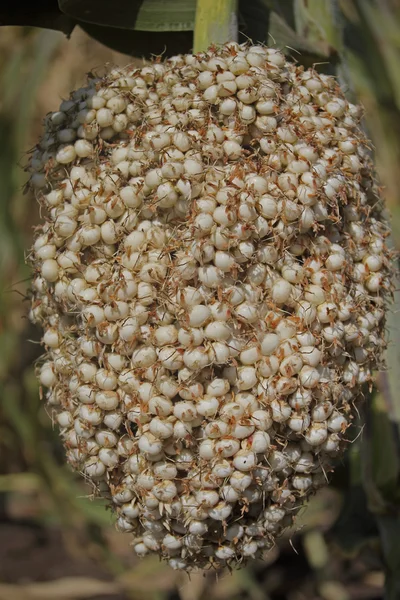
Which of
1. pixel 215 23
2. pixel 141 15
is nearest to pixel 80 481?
pixel 141 15

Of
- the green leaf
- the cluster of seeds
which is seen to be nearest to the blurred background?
the green leaf

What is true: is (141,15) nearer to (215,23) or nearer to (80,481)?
(215,23)

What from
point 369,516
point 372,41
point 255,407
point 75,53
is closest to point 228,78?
point 255,407

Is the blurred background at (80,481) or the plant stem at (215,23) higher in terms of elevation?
the plant stem at (215,23)

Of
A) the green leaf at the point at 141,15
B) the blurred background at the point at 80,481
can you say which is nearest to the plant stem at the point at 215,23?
the blurred background at the point at 80,481

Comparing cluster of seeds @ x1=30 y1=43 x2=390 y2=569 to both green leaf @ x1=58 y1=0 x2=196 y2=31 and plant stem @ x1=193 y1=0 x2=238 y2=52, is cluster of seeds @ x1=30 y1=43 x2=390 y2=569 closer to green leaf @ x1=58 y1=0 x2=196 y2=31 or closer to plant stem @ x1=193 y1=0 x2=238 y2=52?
plant stem @ x1=193 y1=0 x2=238 y2=52

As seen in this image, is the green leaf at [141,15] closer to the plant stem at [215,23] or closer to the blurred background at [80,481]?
the blurred background at [80,481]

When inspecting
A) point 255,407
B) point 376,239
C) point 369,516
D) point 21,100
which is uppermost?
point 376,239

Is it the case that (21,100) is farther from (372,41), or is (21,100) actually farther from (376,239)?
(376,239)
